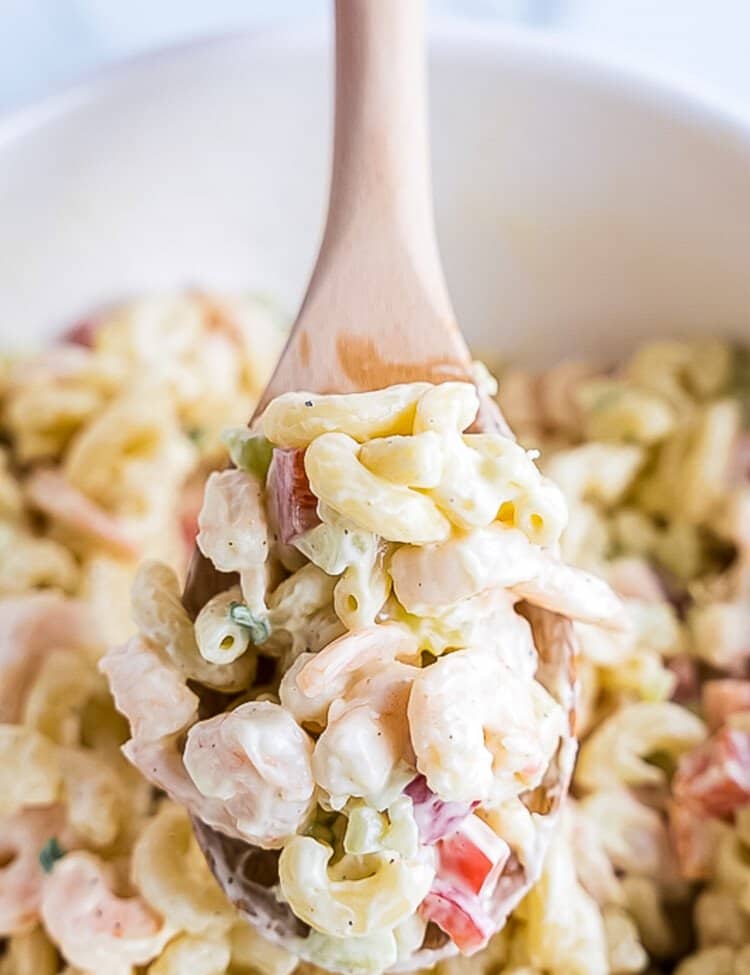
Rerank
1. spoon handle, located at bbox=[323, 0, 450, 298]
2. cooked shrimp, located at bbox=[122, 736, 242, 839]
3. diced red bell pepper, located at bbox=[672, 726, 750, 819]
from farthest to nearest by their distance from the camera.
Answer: diced red bell pepper, located at bbox=[672, 726, 750, 819], spoon handle, located at bbox=[323, 0, 450, 298], cooked shrimp, located at bbox=[122, 736, 242, 839]

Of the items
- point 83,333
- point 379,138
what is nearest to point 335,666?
point 379,138

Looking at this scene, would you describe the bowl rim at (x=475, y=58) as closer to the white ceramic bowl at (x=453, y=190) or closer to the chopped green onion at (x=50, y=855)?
the white ceramic bowl at (x=453, y=190)

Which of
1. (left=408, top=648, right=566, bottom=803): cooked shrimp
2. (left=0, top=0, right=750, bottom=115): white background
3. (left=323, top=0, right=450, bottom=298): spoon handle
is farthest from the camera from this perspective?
(left=0, top=0, right=750, bottom=115): white background

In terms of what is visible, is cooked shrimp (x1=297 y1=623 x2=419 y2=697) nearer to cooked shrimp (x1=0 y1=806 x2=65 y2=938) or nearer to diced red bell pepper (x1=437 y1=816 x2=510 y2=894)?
diced red bell pepper (x1=437 y1=816 x2=510 y2=894)

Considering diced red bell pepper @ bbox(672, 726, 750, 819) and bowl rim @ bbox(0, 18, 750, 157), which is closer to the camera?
diced red bell pepper @ bbox(672, 726, 750, 819)

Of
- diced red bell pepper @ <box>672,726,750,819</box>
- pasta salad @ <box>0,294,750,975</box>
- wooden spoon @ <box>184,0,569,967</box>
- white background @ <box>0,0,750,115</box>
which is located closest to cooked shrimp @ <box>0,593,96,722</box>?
pasta salad @ <box>0,294,750,975</box>

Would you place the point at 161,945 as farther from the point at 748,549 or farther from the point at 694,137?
the point at 694,137
